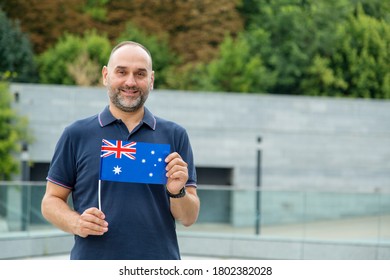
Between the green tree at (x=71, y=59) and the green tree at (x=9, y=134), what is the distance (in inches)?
311

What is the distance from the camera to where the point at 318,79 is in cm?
3444

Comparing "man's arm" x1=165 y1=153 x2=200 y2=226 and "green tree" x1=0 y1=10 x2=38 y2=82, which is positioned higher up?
"green tree" x1=0 y1=10 x2=38 y2=82

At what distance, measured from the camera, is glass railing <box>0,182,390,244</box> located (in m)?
14.2

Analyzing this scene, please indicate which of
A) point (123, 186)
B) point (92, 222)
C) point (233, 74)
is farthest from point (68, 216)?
point (233, 74)

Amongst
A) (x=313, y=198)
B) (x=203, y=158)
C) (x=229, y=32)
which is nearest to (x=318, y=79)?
(x=229, y=32)

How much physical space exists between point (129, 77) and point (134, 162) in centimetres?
37

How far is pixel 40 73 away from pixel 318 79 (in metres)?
12.5

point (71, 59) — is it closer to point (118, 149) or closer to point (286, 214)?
point (286, 214)

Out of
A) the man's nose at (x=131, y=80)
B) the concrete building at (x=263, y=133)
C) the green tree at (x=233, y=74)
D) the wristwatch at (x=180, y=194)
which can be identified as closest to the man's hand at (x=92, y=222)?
the wristwatch at (x=180, y=194)

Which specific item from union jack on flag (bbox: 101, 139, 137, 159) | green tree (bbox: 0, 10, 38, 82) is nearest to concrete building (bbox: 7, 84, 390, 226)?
green tree (bbox: 0, 10, 38, 82)

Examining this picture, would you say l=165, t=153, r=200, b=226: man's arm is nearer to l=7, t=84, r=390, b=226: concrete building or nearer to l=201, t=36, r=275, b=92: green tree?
l=7, t=84, r=390, b=226: concrete building

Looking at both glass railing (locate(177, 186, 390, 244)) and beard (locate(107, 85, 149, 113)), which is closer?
beard (locate(107, 85, 149, 113))

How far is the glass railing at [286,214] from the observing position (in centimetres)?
1423
